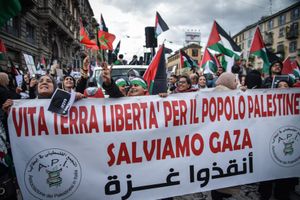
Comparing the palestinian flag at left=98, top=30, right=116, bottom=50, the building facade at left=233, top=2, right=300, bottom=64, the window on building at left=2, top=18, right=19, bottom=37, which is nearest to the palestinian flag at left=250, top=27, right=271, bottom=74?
the palestinian flag at left=98, top=30, right=116, bottom=50

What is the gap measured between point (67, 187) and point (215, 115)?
5.97 feet

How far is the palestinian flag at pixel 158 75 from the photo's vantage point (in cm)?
371

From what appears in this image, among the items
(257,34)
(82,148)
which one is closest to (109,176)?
(82,148)

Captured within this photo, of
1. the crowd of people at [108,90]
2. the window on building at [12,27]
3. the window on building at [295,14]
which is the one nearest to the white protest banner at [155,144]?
the crowd of people at [108,90]

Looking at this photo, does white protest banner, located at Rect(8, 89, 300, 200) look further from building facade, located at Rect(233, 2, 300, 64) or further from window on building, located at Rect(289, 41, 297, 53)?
window on building, located at Rect(289, 41, 297, 53)

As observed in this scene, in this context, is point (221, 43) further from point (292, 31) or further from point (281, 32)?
point (281, 32)

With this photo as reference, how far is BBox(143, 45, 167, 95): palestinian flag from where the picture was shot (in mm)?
3705

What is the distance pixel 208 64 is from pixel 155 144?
17.7 ft

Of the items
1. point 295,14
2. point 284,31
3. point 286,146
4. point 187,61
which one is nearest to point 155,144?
point 286,146

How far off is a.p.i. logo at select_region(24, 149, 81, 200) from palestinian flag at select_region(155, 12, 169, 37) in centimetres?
497

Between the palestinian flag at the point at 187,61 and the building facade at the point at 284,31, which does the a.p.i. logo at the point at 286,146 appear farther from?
the building facade at the point at 284,31

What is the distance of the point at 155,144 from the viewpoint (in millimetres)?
2938

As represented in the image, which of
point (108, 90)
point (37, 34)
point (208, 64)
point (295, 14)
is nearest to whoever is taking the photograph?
point (108, 90)

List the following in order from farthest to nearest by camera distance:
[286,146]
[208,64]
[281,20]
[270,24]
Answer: [270,24]
[281,20]
[208,64]
[286,146]
